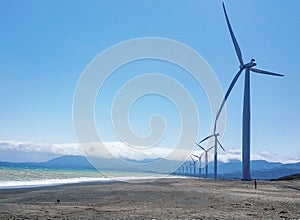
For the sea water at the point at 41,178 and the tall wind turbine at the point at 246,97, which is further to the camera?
the tall wind turbine at the point at 246,97

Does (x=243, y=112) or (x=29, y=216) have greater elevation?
(x=243, y=112)

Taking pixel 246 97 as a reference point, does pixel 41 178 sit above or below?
below

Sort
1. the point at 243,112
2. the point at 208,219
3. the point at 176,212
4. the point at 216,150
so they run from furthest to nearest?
1. the point at 216,150
2. the point at 243,112
3. the point at 176,212
4. the point at 208,219

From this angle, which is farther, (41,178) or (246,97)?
(41,178)

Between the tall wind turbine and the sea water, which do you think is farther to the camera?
the tall wind turbine

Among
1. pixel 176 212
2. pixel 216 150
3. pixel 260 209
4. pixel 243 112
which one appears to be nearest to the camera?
pixel 176 212

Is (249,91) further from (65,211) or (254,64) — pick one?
(65,211)

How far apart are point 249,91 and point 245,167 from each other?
1118 cm

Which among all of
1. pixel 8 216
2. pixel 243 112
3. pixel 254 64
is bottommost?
pixel 8 216

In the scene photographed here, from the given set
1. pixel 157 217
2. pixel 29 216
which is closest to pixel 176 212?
pixel 157 217

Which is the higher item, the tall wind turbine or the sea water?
the tall wind turbine

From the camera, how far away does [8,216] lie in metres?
16.8

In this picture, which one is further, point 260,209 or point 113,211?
point 260,209

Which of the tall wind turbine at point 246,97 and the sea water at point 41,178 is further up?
the tall wind turbine at point 246,97
